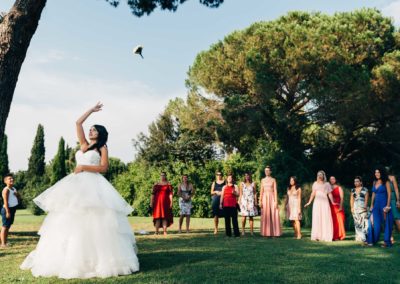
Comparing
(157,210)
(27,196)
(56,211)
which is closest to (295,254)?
(56,211)

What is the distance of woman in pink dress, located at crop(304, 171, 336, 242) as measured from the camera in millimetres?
11320

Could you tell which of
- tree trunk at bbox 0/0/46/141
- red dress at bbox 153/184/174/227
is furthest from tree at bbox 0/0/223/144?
red dress at bbox 153/184/174/227

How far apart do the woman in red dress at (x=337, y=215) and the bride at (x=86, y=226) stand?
7.21 meters

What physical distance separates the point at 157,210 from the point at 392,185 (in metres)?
6.59

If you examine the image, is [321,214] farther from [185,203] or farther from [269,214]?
[185,203]

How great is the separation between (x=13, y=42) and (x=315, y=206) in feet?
28.4

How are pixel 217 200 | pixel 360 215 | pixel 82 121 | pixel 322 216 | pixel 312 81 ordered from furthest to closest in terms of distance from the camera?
pixel 312 81 → pixel 217 200 → pixel 322 216 → pixel 360 215 → pixel 82 121

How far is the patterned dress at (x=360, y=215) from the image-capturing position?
10336 mm

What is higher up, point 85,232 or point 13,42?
point 13,42

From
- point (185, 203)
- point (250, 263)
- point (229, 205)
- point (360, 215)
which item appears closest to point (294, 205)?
point (229, 205)

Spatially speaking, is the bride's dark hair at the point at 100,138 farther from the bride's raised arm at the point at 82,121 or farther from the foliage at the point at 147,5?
the foliage at the point at 147,5

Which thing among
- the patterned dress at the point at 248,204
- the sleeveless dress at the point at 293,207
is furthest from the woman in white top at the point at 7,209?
the sleeveless dress at the point at 293,207

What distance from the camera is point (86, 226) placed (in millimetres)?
5867

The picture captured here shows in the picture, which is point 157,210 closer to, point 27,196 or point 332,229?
point 332,229
